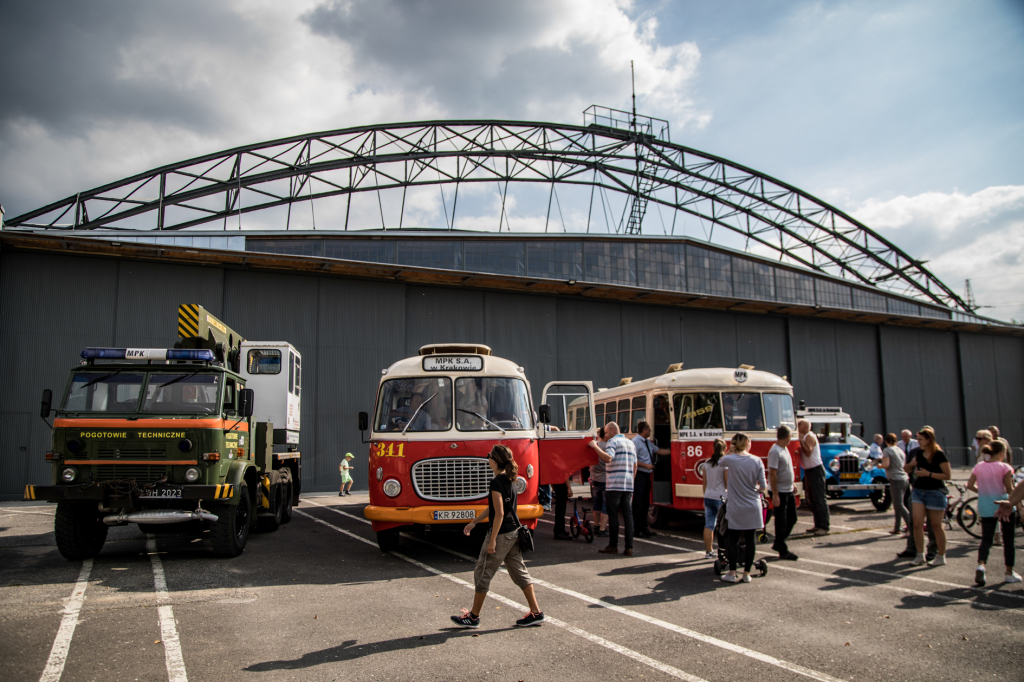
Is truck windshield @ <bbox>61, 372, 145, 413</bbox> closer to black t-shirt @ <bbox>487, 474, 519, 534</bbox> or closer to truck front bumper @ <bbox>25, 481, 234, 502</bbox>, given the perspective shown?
truck front bumper @ <bbox>25, 481, 234, 502</bbox>

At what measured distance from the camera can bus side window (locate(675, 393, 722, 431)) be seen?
1196 cm

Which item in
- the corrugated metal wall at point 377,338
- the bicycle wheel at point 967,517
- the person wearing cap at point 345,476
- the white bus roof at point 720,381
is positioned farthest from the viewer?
the person wearing cap at point 345,476

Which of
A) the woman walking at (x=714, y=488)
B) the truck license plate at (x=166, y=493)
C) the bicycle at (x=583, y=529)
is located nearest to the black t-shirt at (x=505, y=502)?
the woman walking at (x=714, y=488)

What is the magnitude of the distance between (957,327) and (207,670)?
40237mm

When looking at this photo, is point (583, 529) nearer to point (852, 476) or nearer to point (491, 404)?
point (491, 404)

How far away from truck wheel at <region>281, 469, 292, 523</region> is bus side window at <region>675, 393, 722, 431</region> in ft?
25.9

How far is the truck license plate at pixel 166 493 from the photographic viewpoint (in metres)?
8.48

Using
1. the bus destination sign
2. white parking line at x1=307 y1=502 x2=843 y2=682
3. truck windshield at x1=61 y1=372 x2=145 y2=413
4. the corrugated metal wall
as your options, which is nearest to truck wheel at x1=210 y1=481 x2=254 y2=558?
truck windshield at x1=61 y1=372 x2=145 y2=413

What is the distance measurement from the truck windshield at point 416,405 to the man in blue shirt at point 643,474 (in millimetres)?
3631

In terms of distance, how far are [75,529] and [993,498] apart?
38.2ft

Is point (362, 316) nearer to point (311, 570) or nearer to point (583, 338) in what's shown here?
point (583, 338)

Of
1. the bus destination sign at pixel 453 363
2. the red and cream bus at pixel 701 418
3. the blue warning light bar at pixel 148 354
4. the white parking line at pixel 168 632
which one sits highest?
the blue warning light bar at pixel 148 354

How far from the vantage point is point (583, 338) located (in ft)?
85.9

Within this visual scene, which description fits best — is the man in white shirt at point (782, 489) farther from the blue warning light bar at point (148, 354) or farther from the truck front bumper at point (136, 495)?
the blue warning light bar at point (148, 354)
